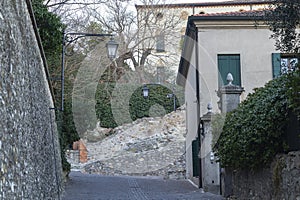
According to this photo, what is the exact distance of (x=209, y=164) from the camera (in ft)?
42.9

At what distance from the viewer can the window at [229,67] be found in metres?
15.6

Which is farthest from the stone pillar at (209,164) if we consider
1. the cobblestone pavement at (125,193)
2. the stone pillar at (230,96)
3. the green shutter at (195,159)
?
the green shutter at (195,159)

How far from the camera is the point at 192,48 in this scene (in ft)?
56.8

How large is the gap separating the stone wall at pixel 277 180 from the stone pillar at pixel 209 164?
3.61m

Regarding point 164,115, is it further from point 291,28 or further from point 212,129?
point 291,28

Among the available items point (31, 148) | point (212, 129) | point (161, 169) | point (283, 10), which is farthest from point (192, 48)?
point (31, 148)

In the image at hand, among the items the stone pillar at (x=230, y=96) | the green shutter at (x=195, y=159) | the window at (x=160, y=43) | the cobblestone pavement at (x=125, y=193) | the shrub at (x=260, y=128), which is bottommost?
the cobblestone pavement at (x=125, y=193)

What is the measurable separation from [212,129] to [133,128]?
645 inches

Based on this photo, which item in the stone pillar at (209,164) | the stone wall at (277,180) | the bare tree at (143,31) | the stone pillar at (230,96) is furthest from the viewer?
the bare tree at (143,31)

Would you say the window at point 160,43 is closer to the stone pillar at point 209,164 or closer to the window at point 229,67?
the window at point 229,67

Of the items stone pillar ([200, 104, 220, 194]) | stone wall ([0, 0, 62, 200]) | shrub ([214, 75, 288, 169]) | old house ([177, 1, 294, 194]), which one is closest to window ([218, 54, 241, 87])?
old house ([177, 1, 294, 194])

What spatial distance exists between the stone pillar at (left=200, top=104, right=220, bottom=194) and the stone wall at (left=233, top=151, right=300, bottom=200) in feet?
11.8

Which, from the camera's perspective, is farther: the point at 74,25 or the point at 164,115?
the point at 164,115

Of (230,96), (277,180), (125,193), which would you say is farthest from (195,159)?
(277,180)
